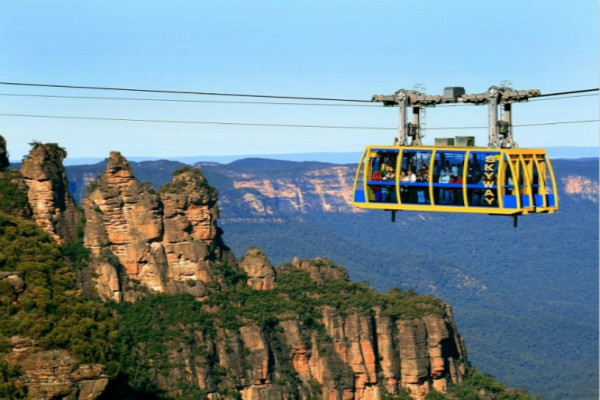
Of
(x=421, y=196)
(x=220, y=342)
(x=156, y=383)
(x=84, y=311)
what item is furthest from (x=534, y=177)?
(x=220, y=342)

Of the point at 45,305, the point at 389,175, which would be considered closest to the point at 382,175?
the point at 389,175

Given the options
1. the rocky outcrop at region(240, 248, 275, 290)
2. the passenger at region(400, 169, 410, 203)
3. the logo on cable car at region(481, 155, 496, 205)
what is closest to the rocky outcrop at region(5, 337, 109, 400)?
the passenger at region(400, 169, 410, 203)

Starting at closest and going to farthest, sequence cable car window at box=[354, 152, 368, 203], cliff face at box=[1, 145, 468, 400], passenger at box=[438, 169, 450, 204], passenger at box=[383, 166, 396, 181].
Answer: passenger at box=[438, 169, 450, 204] < passenger at box=[383, 166, 396, 181] < cable car window at box=[354, 152, 368, 203] < cliff face at box=[1, 145, 468, 400]

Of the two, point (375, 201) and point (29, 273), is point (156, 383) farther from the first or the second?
point (375, 201)

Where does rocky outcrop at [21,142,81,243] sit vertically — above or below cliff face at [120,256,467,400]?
above

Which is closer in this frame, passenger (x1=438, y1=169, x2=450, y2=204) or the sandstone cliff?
passenger (x1=438, y1=169, x2=450, y2=204)

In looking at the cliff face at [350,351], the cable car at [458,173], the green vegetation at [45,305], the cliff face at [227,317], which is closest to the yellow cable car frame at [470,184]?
the cable car at [458,173]

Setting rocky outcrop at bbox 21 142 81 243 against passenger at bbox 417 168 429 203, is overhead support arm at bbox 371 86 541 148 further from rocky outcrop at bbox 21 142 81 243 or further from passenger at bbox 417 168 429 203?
rocky outcrop at bbox 21 142 81 243
